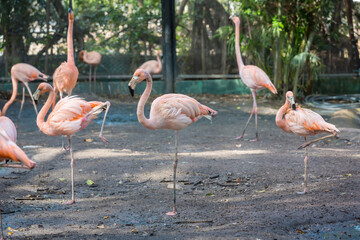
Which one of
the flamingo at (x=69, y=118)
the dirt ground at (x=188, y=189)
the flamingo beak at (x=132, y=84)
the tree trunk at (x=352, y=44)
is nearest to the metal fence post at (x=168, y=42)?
the dirt ground at (x=188, y=189)

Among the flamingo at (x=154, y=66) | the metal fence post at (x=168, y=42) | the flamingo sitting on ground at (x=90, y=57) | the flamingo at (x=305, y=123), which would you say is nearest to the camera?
the flamingo at (x=305, y=123)

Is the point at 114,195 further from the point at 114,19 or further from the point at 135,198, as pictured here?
the point at 114,19

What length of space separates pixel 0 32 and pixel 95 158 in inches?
261

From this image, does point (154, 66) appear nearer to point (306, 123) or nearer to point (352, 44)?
point (352, 44)

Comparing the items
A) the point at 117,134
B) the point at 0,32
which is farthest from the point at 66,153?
the point at 0,32

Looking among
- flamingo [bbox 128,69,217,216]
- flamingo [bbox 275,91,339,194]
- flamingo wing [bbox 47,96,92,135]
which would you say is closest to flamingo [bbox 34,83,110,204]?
flamingo wing [bbox 47,96,92,135]

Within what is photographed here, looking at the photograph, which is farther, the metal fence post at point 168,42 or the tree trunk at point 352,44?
the tree trunk at point 352,44

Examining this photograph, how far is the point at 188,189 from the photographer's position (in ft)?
15.6

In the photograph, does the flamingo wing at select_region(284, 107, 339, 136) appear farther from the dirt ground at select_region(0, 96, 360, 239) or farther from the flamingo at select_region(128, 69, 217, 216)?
the flamingo at select_region(128, 69, 217, 216)

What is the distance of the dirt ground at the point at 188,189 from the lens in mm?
3561

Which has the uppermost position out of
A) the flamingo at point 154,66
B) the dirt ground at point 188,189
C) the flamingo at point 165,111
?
the flamingo at point 154,66

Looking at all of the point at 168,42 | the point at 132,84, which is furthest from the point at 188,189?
the point at 168,42

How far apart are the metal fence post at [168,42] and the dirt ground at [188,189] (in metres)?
3.22

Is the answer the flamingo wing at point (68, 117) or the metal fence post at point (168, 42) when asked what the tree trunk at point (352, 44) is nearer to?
the metal fence post at point (168, 42)
